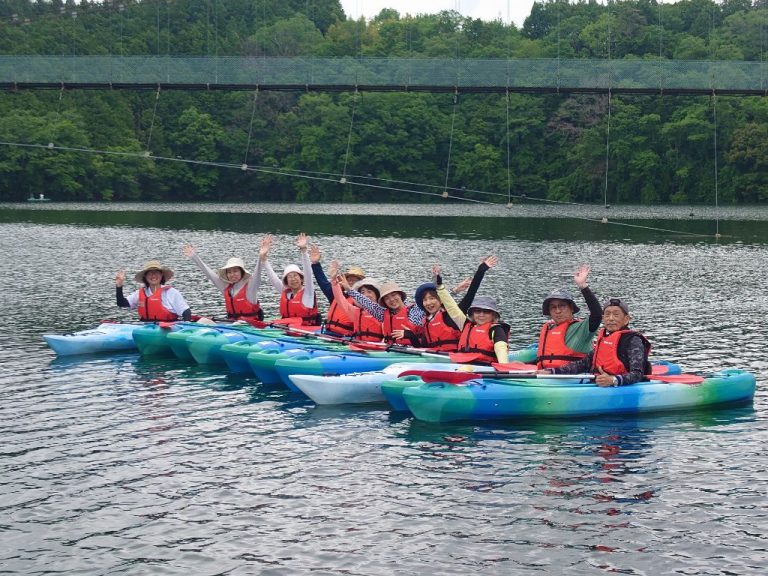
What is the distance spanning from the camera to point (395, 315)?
52.1ft

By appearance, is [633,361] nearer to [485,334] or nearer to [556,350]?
[556,350]

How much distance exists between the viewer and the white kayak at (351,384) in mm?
13984

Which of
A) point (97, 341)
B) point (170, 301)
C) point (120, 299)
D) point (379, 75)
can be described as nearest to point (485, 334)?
point (170, 301)

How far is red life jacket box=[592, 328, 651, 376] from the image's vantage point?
13344mm

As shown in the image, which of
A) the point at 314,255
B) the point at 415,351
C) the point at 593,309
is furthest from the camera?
the point at 314,255

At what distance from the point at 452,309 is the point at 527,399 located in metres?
2.12

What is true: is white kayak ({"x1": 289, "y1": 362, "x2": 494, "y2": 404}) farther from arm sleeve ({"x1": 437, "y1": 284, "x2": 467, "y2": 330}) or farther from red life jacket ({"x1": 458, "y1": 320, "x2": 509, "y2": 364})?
arm sleeve ({"x1": 437, "y1": 284, "x2": 467, "y2": 330})

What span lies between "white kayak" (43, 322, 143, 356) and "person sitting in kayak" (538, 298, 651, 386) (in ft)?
24.3

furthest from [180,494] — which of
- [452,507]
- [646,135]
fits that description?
[646,135]

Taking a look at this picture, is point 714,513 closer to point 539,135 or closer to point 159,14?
point 539,135

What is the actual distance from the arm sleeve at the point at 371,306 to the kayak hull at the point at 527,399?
282 centimetres

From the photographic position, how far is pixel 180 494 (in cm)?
1073

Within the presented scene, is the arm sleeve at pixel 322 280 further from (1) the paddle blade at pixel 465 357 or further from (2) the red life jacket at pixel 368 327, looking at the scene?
(1) the paddle blade at pixel 465 357

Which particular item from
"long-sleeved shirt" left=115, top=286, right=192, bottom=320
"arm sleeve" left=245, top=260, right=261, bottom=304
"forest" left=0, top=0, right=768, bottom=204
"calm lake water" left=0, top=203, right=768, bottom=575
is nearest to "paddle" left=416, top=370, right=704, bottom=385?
"calm lake water" left=0, top=203, right=768, bottom=575
